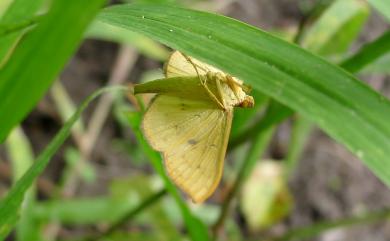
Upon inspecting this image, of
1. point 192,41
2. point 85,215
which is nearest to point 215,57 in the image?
point 192,41

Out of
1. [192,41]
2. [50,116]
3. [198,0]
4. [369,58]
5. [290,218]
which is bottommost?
[290,218]

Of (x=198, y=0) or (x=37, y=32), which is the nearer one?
(x=37, y=32)

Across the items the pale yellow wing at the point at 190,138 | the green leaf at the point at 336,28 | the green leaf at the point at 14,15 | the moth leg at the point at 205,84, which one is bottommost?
the green leaf at the point at 336,28

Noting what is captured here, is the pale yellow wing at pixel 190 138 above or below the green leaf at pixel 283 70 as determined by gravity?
below

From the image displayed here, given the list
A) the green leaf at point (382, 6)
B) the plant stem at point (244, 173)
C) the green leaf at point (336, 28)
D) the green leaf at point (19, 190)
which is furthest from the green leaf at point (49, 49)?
the green leaf at point (336, 28)

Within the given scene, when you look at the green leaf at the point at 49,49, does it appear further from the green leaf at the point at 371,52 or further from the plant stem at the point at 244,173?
the plant stem at the point at 244,173

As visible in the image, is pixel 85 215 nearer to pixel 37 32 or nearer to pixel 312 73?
pixel 312 73

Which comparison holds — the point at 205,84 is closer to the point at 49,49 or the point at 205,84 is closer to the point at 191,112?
the point at 191,112

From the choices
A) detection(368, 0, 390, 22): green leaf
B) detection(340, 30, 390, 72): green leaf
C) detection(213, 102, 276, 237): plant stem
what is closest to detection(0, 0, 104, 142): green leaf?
detection(368, 0, 390, 22): green leaf
